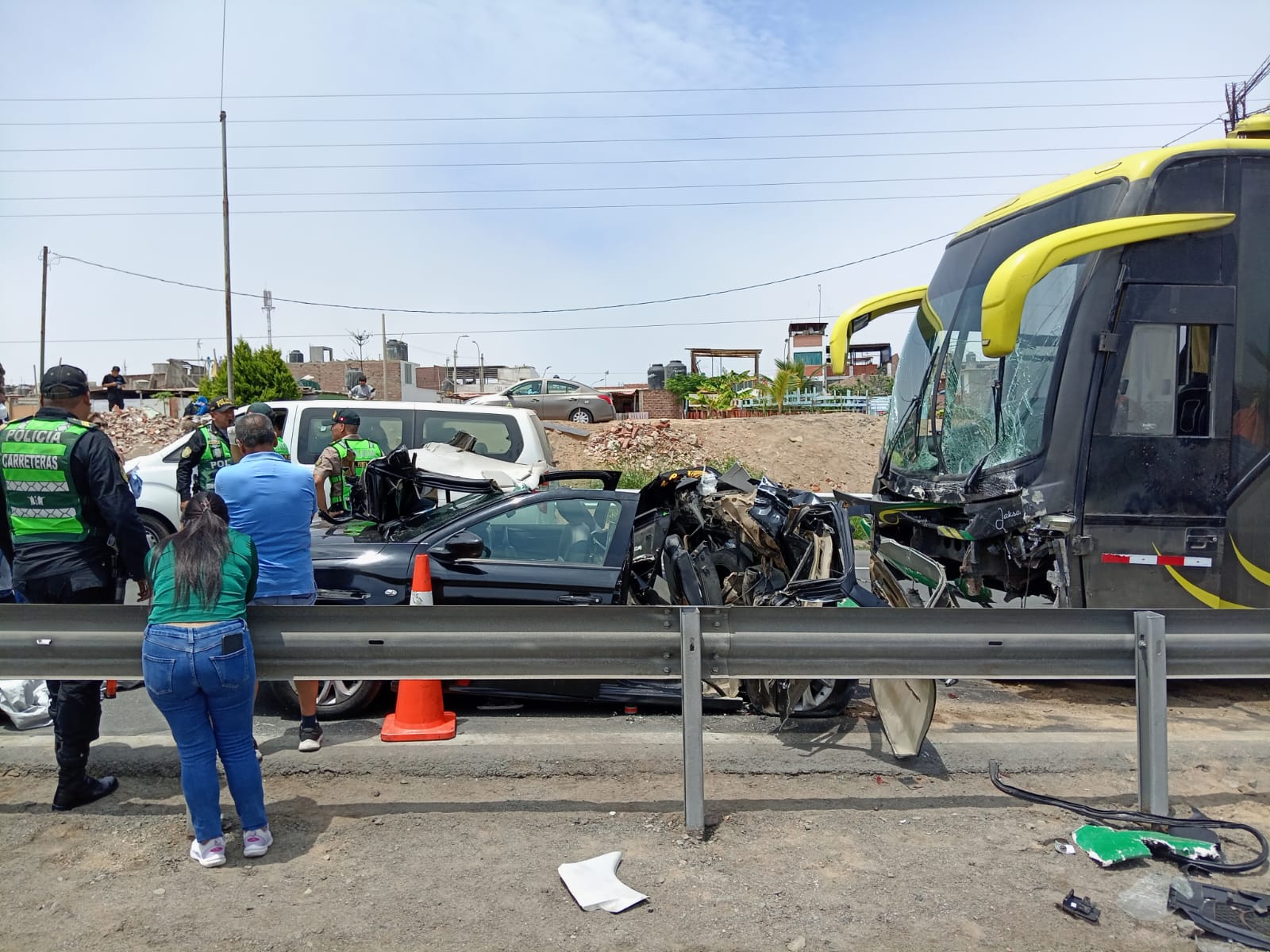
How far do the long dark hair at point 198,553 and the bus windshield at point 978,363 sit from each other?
4.95 meters

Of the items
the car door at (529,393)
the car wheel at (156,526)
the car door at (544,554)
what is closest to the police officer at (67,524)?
the car door at (544,554)

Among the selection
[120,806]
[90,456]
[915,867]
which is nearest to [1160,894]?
[915,867]

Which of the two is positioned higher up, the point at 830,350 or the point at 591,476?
the point at 830,350

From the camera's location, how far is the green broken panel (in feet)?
11.9

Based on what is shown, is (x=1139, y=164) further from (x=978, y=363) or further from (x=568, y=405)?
(x=568, y=405)

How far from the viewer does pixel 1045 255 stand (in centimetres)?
555

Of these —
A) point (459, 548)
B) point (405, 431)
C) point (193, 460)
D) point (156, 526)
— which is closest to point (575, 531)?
point (459, 548)

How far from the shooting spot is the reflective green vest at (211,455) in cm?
756

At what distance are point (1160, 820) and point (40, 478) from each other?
504cm

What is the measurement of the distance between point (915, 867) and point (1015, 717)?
238cm

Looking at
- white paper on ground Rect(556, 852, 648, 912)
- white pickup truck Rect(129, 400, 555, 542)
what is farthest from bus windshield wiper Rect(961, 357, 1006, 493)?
white pickup truck Rect(129, 400, 555, 542)

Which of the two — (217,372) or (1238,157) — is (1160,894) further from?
(217,372)

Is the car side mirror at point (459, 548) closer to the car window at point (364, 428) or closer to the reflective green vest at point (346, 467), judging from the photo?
the reflective green vest at point (346, 467)

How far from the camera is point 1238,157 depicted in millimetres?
6098
